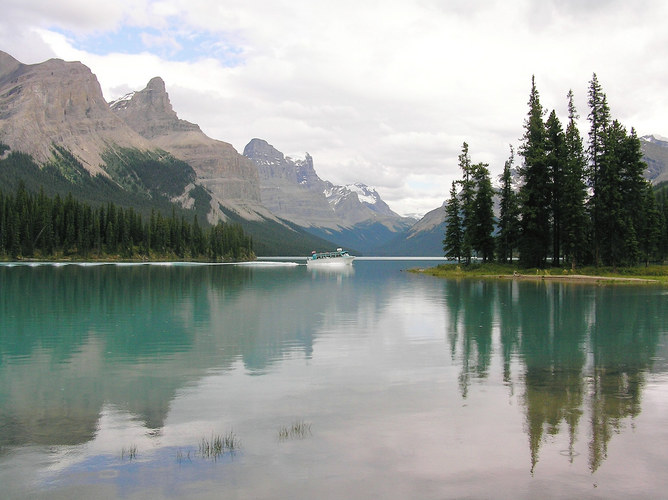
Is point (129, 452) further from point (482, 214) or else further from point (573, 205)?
point (482, 214)

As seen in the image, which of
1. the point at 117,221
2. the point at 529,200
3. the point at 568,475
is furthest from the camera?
the point at 117,221

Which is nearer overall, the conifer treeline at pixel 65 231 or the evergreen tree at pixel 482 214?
the evergreen tree at pixel 482 214

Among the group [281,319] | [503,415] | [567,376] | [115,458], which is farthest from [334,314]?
[115,458]

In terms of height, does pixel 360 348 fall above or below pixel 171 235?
below

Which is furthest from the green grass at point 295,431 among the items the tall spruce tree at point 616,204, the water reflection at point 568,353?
the tall spruce tree at point 616,204

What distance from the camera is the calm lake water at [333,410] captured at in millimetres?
11047

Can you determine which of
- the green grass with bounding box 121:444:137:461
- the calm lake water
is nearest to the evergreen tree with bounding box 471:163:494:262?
the calm lake water

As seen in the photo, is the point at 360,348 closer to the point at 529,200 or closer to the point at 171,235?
the point at 529,200

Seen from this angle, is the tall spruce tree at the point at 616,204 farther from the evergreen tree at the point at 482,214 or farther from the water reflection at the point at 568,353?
the water reflection at the point at 568,353

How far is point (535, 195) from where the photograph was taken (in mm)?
87375

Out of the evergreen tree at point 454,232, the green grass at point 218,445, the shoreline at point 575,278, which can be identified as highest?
the evergreen tree at point 454,232

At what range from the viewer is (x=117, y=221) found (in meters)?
181

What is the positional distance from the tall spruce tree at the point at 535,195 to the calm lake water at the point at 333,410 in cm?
5481

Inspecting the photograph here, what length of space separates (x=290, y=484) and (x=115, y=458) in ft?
13.9
